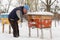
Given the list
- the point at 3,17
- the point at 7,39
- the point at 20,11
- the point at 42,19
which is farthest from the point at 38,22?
the point at 3,17

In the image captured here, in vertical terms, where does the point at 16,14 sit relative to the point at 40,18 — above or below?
above

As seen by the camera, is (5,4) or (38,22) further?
(5,4)

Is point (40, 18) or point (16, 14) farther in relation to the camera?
point (16, 14)

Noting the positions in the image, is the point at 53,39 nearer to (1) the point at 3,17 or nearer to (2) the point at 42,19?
(2) the point at 42,19

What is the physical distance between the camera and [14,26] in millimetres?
8703

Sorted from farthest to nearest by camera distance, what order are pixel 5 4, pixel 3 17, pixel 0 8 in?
pixel 0 8 < pixel 5 4 < pixel 3 17

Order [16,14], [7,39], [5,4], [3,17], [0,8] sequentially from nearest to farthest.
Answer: [7,39] < [16,14] < [3,17] < [5,4] < [0,8]

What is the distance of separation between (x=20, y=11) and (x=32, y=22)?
2.44ft

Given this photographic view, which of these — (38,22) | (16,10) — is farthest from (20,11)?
(38,22)

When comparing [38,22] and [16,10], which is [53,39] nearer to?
[38,22]

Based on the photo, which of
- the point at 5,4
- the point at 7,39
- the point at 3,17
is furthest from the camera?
the point at 5,4

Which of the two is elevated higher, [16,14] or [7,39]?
[16,14]

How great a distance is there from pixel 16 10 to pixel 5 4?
31.8 meters

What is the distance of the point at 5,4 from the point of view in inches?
1577
